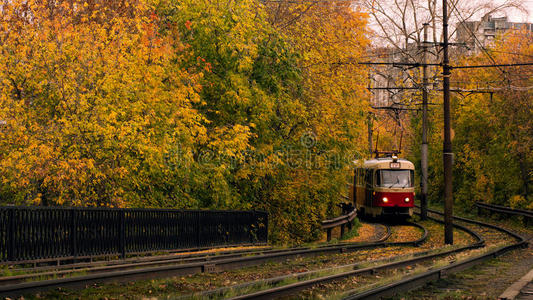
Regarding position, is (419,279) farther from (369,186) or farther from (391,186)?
(369,186)

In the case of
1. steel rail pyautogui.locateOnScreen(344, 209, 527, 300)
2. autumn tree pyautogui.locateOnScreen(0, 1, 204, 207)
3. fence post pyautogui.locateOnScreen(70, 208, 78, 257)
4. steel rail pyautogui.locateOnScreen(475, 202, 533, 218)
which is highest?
autumn tree pyautogui.locateOnScreen(0, 1, 204, 207)

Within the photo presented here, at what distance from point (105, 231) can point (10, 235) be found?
2816 mm

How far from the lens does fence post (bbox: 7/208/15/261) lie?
484 inches

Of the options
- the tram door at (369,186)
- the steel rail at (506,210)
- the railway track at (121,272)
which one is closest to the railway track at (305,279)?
the railway track at (121,272)

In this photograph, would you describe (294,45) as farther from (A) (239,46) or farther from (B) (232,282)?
(B) (232,282)

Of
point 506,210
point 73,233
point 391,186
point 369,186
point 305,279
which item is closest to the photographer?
point 305,279

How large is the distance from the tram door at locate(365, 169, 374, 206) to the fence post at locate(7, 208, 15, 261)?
79.5 feet

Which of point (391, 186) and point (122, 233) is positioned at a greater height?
point (391, 186)

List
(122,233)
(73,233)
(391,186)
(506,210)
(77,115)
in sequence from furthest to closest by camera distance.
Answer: (506,210), (391,186), (77,115), (122,233), (73,233)

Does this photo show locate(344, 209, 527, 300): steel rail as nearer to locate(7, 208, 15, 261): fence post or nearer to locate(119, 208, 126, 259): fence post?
locate(7, 208, 15, 261): fence post

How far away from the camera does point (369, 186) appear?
35.2m

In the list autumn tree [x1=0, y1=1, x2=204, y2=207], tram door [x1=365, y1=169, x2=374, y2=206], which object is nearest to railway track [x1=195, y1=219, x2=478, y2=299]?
autumn tree [x1=0, y1=1, x2=204, y2=207]

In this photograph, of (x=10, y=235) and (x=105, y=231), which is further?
(x=105, y=231)

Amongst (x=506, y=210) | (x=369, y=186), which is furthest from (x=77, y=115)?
(x=506, y=210)
